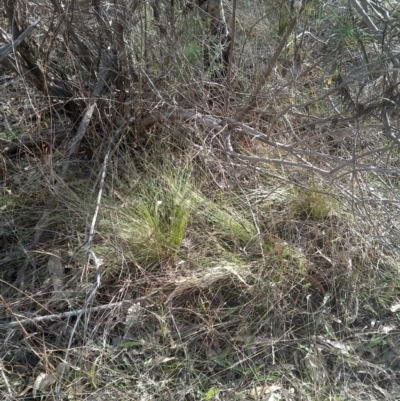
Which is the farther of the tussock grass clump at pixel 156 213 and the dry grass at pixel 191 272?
the tussock grass clump at pixel 156 213

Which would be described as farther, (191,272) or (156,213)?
(156,213)

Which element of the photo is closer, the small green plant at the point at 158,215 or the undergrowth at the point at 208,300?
the undergrowth at the point at 208,300

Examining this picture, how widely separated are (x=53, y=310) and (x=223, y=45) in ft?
5.75

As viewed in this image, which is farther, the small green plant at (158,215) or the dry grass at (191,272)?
the small green plant at (158,215)

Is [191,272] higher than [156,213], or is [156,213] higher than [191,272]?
[156,213]

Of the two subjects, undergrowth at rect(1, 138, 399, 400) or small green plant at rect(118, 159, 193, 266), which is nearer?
undergrowth at rect(1, 138, 399, 400)

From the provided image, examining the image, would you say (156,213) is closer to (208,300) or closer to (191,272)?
(191,272)

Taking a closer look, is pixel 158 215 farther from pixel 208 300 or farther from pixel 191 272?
pixel 208 300

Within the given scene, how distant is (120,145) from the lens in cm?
312

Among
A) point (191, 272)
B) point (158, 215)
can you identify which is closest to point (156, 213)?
point (158, 215)

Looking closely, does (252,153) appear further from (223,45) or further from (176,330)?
(176,330)

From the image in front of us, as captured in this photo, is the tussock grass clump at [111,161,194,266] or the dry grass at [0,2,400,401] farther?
the tussock grass clump at [111,161,194,266]

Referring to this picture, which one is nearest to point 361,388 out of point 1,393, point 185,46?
point 1,393

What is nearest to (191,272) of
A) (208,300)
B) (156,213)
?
(208,300)
